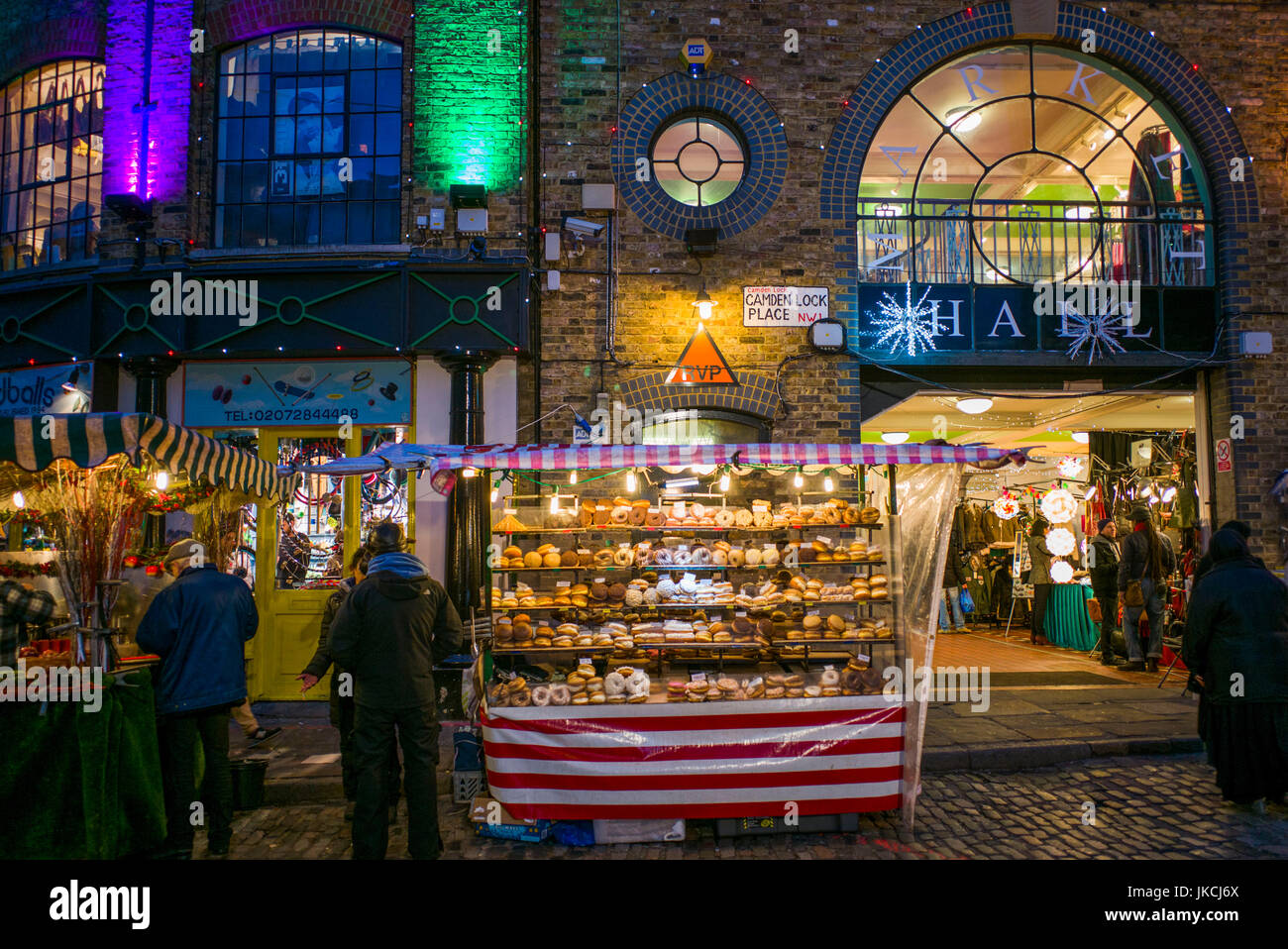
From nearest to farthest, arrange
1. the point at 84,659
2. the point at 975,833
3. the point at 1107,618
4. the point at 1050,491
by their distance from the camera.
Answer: the point at 975,833 → the point at 84,659 → the point at 1107,618 → the point at 1050,491

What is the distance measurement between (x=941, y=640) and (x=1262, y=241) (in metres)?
7.81

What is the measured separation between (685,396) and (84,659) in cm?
645

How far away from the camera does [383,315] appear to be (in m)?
9.38

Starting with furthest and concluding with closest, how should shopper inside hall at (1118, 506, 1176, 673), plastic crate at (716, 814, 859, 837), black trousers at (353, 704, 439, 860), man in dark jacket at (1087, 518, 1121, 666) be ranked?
man in dark jacket at (1087, 518, 1121, 666) < shopper inside hall at (1118, 506, 1176, 673) < plastic crate at (716, 814, 859, 837) < black trousers at (353, 704, 439, 860)

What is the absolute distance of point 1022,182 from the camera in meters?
10.5

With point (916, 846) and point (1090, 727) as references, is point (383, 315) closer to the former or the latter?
point (916, 846)

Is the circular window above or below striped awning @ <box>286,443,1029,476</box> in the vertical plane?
above

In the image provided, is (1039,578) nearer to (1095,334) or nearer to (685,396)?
(1095,334)

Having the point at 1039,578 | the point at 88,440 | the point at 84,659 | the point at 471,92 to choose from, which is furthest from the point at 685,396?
the point at 1039,578

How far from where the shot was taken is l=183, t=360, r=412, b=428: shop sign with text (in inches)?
378

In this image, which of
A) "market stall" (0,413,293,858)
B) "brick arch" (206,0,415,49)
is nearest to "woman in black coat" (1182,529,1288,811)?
"market stall" (0,413,293,858)

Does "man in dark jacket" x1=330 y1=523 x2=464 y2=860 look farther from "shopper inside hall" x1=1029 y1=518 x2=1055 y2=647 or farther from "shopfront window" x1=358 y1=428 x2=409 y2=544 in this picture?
"shopper inside hall" x1=1029 y1=518 x2=1055 y2=647

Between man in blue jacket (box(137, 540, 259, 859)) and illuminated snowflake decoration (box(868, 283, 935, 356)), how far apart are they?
8091 mm

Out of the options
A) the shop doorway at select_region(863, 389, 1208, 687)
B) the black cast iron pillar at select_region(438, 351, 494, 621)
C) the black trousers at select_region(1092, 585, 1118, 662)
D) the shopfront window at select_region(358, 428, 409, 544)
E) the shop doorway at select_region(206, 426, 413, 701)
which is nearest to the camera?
the black cast iron pillar at select_region(438, 351, 494, 621)
